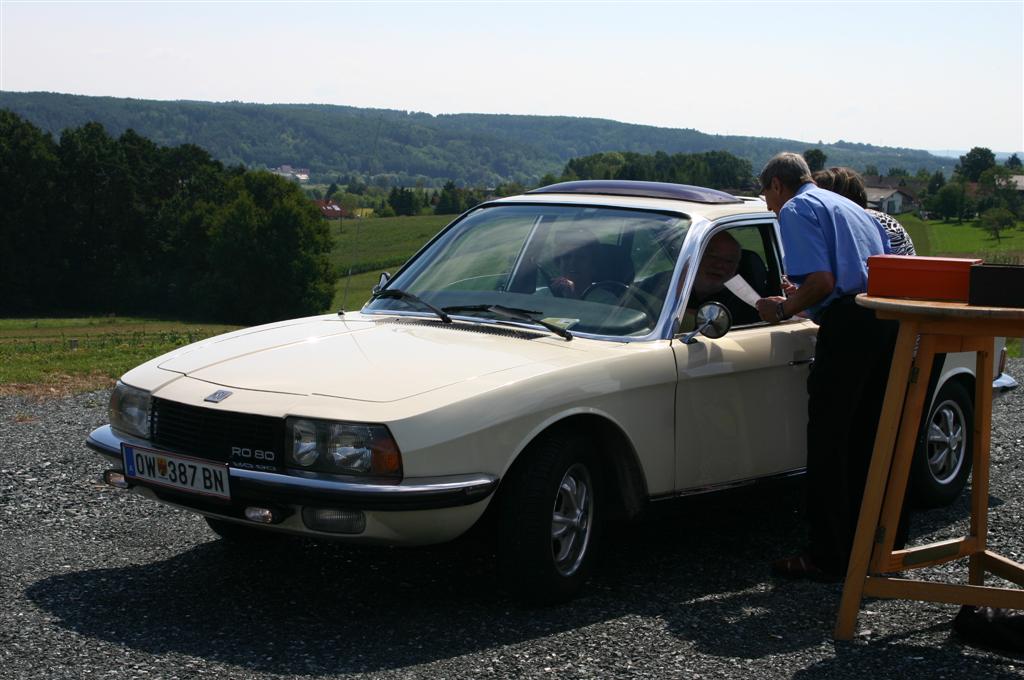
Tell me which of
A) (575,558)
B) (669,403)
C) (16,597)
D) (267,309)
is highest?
(669,403)

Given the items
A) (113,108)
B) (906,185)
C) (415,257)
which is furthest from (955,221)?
(113,108)

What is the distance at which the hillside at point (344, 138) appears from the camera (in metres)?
97.4

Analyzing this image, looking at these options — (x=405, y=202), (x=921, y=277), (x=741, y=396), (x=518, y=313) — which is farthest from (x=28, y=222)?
(x=921, y=277)

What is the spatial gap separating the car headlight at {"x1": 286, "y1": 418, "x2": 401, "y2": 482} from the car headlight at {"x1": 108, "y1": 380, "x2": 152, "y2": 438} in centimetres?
87

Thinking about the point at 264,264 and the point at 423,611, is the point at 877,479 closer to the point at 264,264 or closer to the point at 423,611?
the point at 423,611

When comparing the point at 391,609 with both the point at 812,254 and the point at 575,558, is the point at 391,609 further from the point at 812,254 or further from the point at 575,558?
the point at 812,254

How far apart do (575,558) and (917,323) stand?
1669 millimetres

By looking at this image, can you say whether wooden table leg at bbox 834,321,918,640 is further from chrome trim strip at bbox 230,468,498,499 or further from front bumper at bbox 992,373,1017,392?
front bumper at bbox 992,373,1017,392

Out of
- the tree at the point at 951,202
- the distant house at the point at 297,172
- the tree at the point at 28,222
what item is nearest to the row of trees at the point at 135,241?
the tree at the point at 28,222

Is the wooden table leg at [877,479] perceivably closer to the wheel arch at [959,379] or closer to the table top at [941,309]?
A: the table top at [941,309]

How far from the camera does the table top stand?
4031mm

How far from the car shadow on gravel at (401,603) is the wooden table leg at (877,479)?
0.17 meters

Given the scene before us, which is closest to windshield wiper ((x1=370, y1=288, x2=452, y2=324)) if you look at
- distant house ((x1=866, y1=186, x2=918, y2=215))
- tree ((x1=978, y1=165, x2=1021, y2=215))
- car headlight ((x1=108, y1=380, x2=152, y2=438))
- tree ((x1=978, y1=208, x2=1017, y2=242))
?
car headlight ((x1=108, y1=380, x2=152, y2=438))

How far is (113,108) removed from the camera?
183250 millimetres
